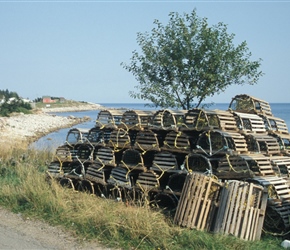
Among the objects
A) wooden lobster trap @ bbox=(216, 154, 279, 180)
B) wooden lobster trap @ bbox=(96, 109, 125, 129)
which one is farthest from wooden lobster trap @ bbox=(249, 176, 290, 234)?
wooden lobster trap @ bbox=(96, 109, 125, 129)

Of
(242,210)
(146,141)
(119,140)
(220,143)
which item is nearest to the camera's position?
(242,210)

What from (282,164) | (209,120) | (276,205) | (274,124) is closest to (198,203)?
(276,205)

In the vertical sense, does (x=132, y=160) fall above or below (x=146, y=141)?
below

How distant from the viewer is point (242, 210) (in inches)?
260

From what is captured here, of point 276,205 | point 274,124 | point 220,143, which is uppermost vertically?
point 274,124

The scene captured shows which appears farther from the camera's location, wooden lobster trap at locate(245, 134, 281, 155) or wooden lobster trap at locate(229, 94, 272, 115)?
wooden lobster trap at locate(229, 94, 272, 115)

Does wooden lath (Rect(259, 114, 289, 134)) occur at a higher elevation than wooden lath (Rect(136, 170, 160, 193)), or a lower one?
higher

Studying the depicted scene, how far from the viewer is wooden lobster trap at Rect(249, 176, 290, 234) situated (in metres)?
6.93

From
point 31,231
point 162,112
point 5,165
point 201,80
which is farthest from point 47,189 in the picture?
point 201,80

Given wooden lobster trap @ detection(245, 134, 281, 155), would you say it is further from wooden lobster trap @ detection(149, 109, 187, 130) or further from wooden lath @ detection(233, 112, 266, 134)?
wooden lobster trap @ detection(149, 109, 187, 130)

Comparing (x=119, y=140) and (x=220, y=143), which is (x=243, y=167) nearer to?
(x=220, y=143)

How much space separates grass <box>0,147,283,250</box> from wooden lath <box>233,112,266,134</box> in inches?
96.3

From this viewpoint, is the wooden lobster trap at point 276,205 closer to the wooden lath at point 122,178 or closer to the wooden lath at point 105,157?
the wooden lath at point 122,178

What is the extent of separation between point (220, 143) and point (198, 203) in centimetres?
153
